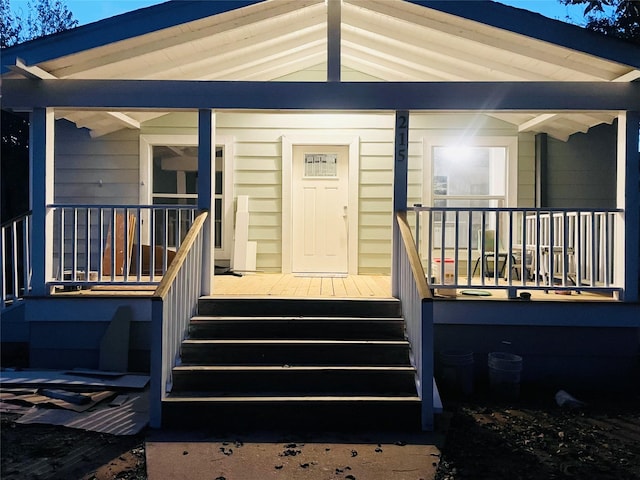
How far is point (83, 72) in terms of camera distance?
5070mm

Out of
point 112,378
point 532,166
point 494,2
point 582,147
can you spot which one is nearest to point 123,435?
point 112,378

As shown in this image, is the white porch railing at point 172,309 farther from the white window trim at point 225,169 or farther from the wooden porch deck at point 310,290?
the white window trim at point 225,169

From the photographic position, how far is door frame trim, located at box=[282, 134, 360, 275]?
706cm

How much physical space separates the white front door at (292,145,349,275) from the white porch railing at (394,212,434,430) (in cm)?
230

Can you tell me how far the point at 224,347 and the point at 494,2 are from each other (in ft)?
12.0

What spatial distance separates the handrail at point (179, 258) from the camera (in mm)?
3932

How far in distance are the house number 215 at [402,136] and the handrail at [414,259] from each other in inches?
20.7

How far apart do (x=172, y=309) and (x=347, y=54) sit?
4183 millimetres

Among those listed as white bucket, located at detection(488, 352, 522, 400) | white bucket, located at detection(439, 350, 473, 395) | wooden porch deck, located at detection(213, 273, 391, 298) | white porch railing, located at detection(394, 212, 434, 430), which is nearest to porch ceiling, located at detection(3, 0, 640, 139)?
white porch railing, located at detection(394, 212, 434, 430)

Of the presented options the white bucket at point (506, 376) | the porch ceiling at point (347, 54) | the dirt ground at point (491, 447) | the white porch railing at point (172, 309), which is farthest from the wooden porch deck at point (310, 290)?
the porch ceiling at point (347, 54)

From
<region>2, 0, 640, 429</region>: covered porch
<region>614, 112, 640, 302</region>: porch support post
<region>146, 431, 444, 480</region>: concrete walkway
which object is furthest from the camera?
<region>614, 112, 640, 302</region>: porch support post

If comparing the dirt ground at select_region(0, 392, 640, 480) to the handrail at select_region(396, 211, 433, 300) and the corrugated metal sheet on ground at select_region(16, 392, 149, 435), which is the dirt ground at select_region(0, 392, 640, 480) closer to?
the corrugated metal sheet on ground at select_region(16, 392, 149, 435)

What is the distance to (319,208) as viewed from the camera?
23.7 feet

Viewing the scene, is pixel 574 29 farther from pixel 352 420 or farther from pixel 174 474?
pixel 174 474
